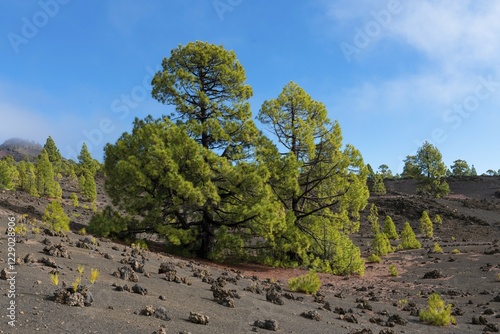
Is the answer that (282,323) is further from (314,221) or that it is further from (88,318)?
(314,221)

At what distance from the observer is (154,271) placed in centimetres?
1012

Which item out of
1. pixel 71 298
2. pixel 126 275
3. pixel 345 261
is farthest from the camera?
pixel 345 261

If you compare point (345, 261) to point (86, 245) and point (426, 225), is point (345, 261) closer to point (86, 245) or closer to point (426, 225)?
point (86, 245)

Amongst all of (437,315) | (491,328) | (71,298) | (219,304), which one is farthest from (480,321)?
(71,298)

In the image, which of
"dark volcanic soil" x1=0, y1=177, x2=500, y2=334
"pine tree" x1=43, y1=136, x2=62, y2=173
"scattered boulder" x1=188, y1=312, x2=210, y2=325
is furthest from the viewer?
"pine tree" x1=43, y1=136, x2=62, y2=173

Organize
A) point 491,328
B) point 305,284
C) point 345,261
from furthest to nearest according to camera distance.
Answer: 1. point 345,261
2. point 305,284
3. point 491,328

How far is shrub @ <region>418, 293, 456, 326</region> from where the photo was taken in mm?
9702

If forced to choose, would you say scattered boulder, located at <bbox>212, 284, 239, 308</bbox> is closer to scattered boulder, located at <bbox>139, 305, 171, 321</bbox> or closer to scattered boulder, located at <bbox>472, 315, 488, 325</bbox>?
scattered boulder, located at <bbox>139, 305, 171, 321</bbox>

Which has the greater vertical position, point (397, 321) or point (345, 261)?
point (345, 261)

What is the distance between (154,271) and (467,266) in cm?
1725

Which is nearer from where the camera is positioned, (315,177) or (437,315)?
(437,315)

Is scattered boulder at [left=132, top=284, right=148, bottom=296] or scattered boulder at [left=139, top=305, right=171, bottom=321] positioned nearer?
scattered boulder at [left=139, top=305, right=171, bottom=321]

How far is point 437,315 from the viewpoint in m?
9.74

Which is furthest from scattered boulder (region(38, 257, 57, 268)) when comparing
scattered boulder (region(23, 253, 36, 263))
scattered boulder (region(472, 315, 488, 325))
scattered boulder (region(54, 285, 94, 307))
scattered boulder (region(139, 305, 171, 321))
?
scattered boulder (region(472, 315, 488, 325))
